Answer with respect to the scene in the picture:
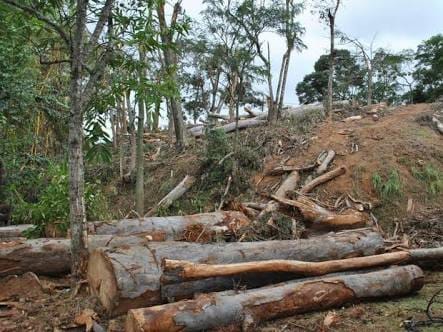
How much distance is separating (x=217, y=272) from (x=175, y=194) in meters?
6.17

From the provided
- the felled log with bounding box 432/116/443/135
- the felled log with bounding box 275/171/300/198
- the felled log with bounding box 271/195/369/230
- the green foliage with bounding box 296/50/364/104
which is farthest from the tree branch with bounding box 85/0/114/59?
the green foliage with bounding box 296/50/364/104

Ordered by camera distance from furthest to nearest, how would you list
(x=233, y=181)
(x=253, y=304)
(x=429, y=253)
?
(x=233, y=181)
(x=429, y=253)
(x=253, y=304)

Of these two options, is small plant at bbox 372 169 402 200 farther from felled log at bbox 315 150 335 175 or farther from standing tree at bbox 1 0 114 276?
standing tree at bbox 1 0 114 276

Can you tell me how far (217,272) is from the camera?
4.05 metres

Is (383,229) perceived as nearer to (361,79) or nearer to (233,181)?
(233,181)

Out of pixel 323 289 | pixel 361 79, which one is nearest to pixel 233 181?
pixel 323 289

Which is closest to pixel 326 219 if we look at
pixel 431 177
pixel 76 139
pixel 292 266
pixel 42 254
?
pixel 292 266

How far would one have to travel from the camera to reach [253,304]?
3885mm

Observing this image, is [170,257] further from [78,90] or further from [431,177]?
[431,177]

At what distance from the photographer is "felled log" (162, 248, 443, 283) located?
3939 millimetres

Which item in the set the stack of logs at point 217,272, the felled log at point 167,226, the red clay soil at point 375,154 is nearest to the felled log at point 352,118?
the red clay soil at point 375,154

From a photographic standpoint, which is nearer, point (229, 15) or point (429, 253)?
point (429, 253)

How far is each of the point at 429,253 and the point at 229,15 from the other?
27.1ft

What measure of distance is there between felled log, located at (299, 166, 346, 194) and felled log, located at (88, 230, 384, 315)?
10.4ft
